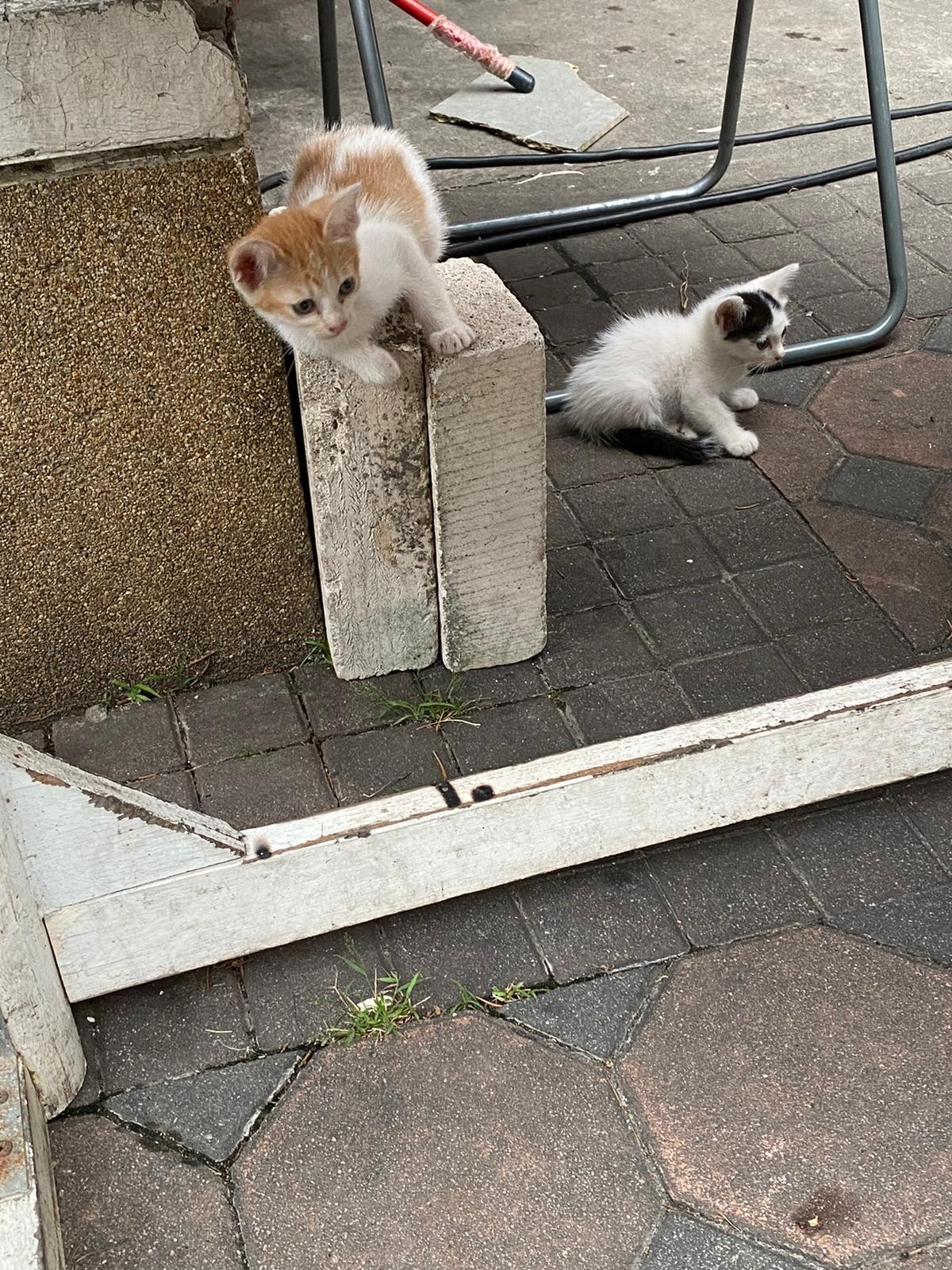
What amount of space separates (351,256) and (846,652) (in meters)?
1.28

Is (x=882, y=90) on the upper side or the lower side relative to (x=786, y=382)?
upper

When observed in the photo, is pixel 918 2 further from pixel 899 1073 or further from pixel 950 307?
pixel 899 1073

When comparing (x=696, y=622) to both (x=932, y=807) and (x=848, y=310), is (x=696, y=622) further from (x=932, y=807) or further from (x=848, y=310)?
(x=848, y=310)

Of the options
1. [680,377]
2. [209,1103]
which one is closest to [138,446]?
[209,1103]

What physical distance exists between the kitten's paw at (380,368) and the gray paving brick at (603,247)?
7.07 ft

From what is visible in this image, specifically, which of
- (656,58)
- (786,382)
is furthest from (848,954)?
(656,58)

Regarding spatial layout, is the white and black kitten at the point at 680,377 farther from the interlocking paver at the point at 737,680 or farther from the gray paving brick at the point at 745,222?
the gray paving brick at the point at 745,222

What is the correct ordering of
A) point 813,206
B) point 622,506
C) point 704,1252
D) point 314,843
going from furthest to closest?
1. point 813,206
2. point 622,506
3. point 314,843
4. point 704,1252

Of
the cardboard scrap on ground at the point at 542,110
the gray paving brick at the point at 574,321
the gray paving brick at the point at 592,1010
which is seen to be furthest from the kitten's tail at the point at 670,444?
the cardboard scrap on ground at the point at 542,110

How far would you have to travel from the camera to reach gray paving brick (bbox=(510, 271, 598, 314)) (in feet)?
12.3

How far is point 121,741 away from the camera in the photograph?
2.31 metres

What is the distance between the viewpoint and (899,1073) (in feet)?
5.75

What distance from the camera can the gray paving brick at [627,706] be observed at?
7.53ft

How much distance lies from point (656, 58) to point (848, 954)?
5129 mm
